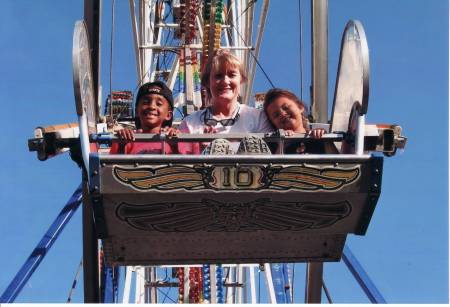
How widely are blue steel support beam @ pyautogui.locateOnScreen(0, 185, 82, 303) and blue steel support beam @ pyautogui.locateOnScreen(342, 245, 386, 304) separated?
2.05 meters

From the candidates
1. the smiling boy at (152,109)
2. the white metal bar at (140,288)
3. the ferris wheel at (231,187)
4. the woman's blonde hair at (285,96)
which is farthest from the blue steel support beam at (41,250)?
the white metal bar at (140,288)

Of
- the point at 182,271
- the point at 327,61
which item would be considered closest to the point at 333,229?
the point at 327,61

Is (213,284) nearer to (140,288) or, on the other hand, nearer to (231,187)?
(140,288)

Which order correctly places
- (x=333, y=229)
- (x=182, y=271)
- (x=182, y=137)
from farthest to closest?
(x=182, y=271) < (x=333, y=229) < (x=182, y=137)

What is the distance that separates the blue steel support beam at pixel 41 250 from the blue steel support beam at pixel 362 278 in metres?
2.05

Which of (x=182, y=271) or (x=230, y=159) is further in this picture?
(x=182, y=271)

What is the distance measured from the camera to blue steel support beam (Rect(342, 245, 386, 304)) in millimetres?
4945

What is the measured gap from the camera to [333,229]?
Answer: 3.80 meters

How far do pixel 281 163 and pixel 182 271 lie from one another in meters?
8.52

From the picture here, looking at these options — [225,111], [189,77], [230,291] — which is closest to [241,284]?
[230,291]

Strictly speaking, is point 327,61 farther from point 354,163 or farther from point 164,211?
point 164,211

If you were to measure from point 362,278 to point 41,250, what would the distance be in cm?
217

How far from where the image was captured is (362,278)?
5.12 m

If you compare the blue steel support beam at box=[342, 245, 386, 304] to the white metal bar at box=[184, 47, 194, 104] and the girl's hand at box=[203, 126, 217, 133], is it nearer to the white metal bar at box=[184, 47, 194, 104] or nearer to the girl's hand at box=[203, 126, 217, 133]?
the girl's hand at box=[203, 126, 217, 133]
